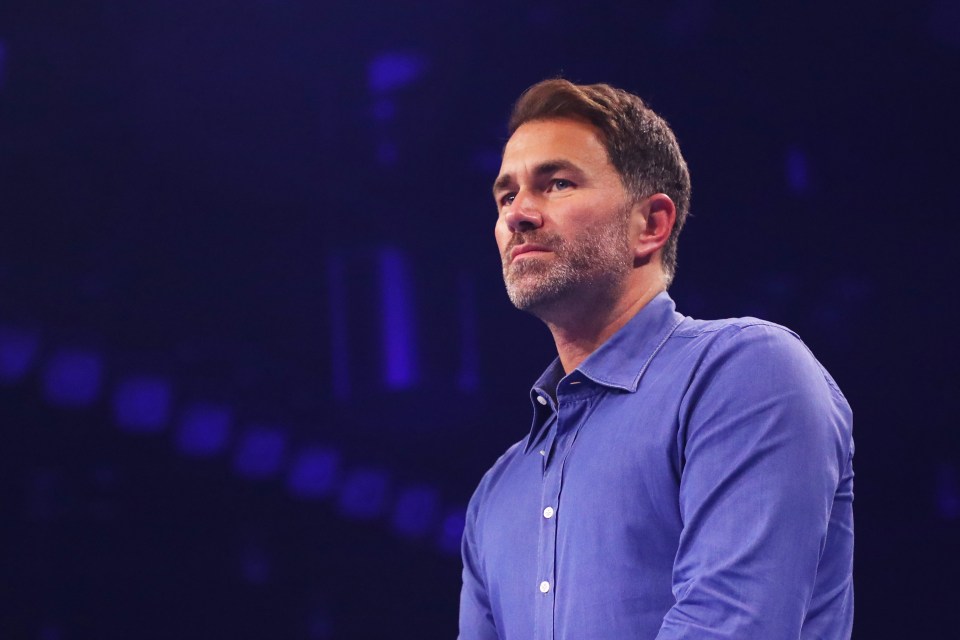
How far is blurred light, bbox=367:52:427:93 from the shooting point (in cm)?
268

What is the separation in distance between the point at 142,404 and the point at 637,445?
1621 millimetres

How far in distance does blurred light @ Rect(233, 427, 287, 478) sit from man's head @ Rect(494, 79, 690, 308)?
1230 millimetres

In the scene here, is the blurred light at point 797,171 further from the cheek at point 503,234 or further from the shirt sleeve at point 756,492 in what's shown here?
the shirt sleeve at point 756,492

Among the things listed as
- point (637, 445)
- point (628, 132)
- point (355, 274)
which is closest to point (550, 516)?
point (637, 445)

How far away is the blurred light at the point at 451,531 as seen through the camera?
2539mm

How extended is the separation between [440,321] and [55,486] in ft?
3.40

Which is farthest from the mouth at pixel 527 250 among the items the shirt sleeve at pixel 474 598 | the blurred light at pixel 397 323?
the blurred light at pixel 397 323

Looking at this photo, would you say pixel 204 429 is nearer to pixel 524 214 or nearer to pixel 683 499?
pixel 524 214

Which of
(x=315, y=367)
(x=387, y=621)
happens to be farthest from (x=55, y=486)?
(x=387, y=621)

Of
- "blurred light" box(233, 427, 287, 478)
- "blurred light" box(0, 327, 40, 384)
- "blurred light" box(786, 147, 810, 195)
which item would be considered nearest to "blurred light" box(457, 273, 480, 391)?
"blurred light" box(233, 427, 287, 478)

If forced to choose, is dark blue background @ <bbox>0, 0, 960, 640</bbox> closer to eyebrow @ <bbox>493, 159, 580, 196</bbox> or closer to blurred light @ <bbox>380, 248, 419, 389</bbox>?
blurred light @ <bbox>380, 248, 419, 389</bbox>

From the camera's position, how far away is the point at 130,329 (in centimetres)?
243

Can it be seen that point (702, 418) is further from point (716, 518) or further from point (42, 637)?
point (42, 637)

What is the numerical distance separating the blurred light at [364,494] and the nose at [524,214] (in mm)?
1289
